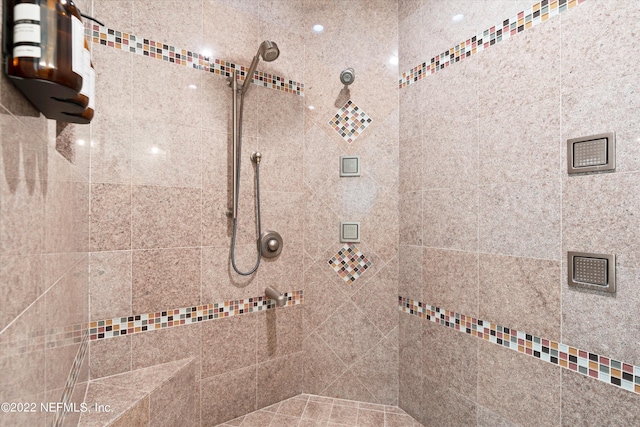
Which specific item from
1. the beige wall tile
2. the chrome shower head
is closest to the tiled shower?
the beige wall tile

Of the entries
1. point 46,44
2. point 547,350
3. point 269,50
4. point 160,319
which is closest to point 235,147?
point 269,50

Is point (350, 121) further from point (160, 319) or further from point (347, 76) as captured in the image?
point (160, 319)

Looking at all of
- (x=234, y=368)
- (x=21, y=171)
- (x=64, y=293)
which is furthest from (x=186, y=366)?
(x=21, y=171)

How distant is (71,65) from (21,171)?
8.9 inches

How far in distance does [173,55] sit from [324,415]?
2098 mm

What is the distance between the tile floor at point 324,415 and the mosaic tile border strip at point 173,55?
1.90 m

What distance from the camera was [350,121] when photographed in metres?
2.05

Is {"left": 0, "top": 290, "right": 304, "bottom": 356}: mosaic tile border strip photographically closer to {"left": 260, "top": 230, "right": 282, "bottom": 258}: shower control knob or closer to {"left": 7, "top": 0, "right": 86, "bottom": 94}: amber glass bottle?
{"left": 260, "top": 230, "right": 282, "bottom": 258}: shower control knob

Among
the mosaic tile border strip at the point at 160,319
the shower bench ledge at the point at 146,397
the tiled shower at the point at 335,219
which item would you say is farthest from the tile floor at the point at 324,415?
the mosaic tile border strip at the point at 160,319

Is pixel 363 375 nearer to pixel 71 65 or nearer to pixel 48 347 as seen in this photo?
pixel 48 347

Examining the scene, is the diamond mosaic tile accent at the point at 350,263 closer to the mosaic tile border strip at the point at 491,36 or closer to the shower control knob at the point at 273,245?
the shower control knob at the point at 273,245

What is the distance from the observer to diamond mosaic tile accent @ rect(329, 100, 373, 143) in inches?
80.3

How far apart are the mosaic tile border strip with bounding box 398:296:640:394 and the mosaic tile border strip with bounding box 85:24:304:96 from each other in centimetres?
157

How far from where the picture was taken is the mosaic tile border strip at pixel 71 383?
0.86m
